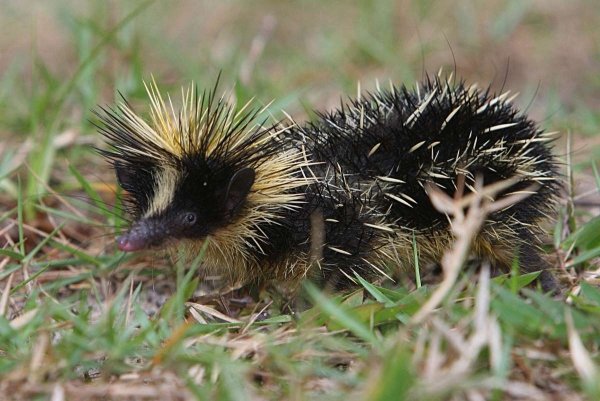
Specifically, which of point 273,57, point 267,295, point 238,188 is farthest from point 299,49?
point 238,188

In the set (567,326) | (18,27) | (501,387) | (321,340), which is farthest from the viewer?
(18,27)

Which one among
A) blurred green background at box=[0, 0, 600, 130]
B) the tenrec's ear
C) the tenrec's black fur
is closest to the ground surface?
blurred green background at box=[0, 0, 600, 130]

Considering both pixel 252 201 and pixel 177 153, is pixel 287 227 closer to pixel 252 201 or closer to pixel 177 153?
pixel 252 201

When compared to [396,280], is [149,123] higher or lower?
higher

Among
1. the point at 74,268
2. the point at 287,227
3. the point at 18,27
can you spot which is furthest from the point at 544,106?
the point at 18,27

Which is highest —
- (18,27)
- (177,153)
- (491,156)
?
(18,27)

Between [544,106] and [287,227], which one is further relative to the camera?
[544,106]

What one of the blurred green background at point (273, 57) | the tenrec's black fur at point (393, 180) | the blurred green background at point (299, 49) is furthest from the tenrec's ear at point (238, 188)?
the blurred green background at point (299, 49)
